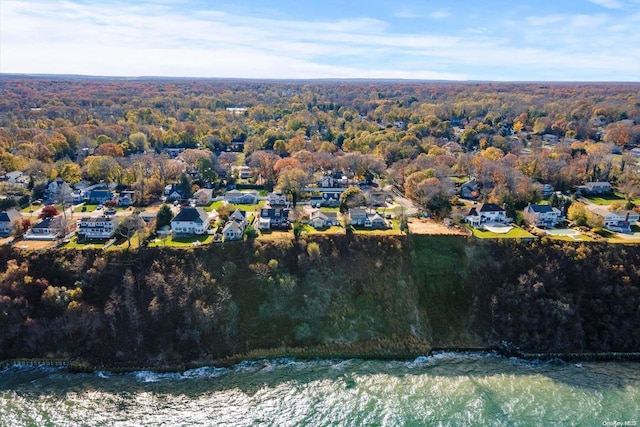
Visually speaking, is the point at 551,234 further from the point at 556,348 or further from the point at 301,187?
the point at 301,187

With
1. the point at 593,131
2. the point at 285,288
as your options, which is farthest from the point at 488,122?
the point at 285,288

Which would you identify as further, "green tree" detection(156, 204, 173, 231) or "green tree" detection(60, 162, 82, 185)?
"green tree" detection(60, 162, 82, 185)

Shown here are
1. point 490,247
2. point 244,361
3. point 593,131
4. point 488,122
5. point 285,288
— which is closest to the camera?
point 244,361

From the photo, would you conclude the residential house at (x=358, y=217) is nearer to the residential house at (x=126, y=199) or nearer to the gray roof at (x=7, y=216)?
the residential house at (x=126, y=199)

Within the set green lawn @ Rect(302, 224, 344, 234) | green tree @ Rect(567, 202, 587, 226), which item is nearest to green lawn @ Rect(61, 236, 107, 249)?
green lawn @ Rect(302, 224, 344, 234)

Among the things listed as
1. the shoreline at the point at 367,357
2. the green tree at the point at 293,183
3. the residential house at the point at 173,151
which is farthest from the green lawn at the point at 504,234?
the residential house at the point at 173,151

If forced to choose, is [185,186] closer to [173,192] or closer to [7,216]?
[173,192]

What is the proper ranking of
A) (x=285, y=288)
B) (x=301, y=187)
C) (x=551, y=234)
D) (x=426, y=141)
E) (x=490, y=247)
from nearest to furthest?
(x=285, y=288), (x=490, y=247), (x=551, y=234), (x=301, y=187), (x=426, y=141)

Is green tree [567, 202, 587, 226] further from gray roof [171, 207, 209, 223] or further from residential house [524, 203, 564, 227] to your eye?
gray roof [171, 207, 209, 223]
